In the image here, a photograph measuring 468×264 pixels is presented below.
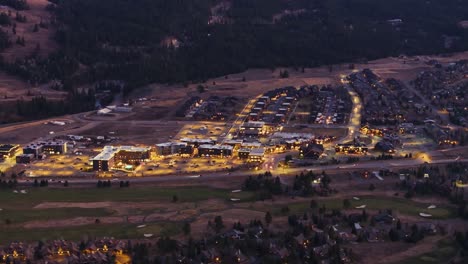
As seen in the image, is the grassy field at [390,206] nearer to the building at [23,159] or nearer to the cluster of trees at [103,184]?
the cluster of trees at [103,184]

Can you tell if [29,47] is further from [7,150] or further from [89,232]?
[89,232]

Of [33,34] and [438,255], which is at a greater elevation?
[33,34]

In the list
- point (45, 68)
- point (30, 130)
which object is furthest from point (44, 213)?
point (45, 68)

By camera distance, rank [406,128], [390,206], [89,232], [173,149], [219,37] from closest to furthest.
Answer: [89,232], [390,206], [173,149], [406,128], [219,37]

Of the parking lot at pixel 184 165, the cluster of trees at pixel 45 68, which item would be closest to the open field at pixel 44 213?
the parking lot at pixel 184 165

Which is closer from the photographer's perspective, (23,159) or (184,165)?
(184,165)

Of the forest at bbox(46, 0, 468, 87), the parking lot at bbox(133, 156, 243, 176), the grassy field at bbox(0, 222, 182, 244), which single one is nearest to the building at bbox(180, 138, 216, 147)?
the parking lot at bbox(133, 156, 243, 176)

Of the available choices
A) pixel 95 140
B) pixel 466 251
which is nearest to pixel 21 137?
pixel 95 140
